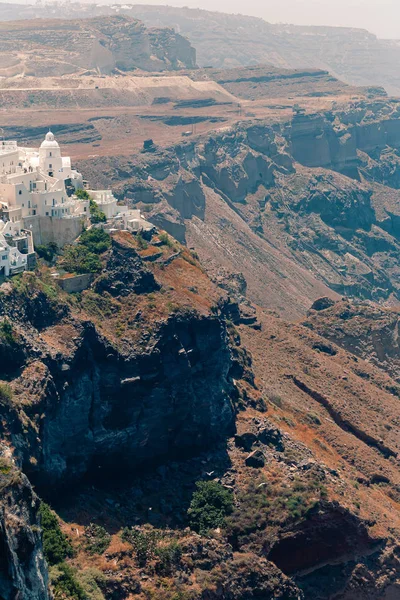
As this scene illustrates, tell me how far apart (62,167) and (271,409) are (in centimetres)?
3210

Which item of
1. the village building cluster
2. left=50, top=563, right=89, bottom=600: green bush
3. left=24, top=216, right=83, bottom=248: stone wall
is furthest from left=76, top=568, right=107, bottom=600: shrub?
left=24, top=216, right=83, bottom=248: stone wall

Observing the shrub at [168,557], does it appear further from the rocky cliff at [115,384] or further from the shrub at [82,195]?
the shrub at [82,195]

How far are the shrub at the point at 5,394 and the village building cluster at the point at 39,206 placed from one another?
47.4ft

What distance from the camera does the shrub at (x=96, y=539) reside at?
303 ft

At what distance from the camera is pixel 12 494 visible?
245ft

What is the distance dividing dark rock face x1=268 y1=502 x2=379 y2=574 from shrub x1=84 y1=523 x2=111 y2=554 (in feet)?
47.8

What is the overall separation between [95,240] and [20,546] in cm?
4843

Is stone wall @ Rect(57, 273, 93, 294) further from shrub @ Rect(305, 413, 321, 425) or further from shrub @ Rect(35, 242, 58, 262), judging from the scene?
shrub @ Rect(305, 413, 321, 425)

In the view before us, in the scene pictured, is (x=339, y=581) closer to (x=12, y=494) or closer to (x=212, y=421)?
(x=212, y=421)

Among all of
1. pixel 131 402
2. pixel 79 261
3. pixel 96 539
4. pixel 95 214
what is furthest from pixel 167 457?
pixel 95 214

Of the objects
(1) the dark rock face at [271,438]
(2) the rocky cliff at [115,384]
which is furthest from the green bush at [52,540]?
(1) the dark rock face at [271,438]

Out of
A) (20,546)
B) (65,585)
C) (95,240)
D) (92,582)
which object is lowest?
(92,582)

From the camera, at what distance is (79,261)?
111688 mm

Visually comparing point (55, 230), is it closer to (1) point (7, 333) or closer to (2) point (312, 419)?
(1) point (7, 333)
